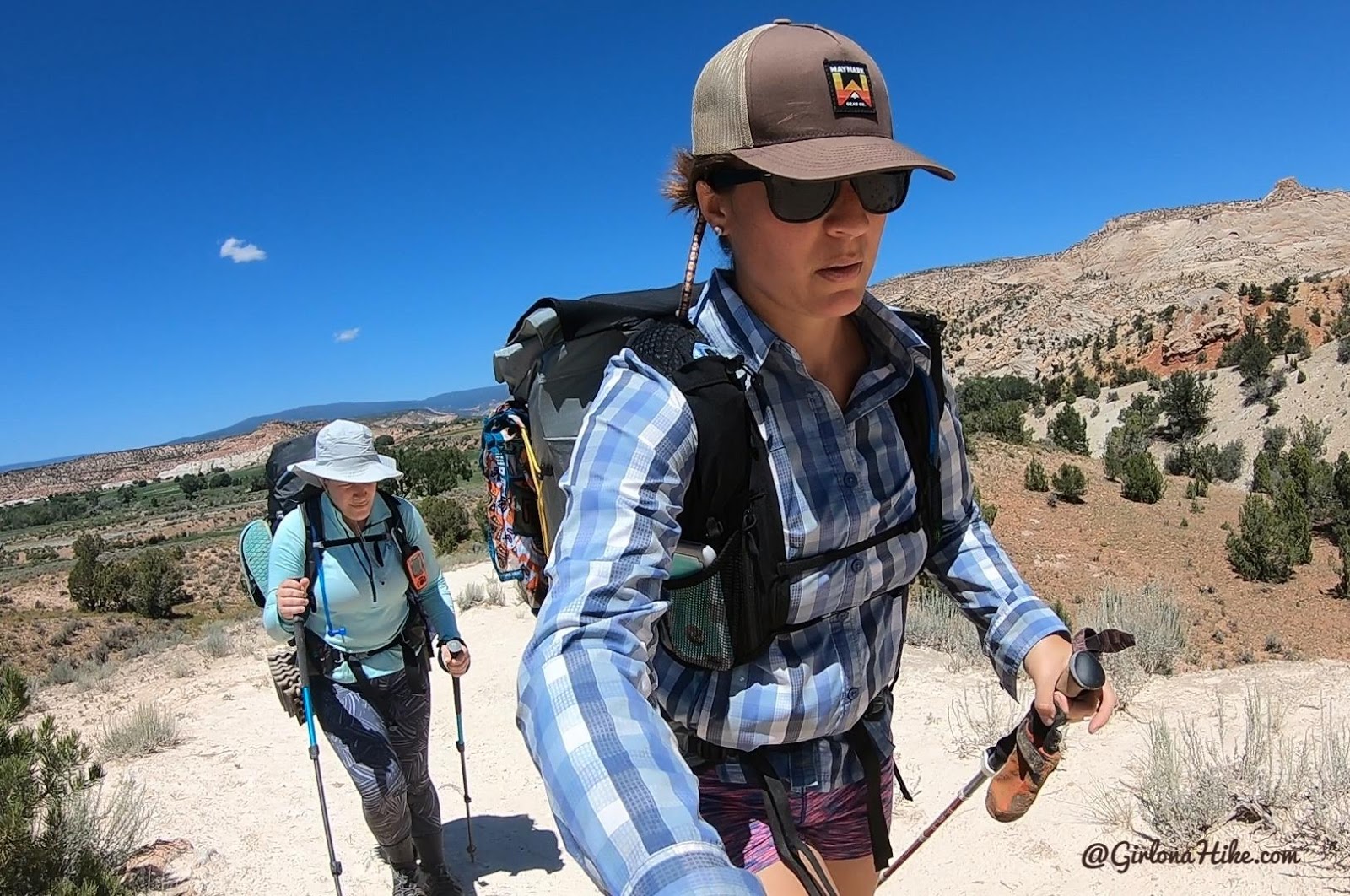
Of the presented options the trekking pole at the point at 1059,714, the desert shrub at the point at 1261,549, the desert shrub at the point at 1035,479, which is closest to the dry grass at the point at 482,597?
the trekking pole at the point at 1059,714

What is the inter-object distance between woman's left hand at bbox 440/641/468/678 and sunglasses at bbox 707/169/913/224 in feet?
10.5

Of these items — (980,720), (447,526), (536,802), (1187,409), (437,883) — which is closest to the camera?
(437,883)

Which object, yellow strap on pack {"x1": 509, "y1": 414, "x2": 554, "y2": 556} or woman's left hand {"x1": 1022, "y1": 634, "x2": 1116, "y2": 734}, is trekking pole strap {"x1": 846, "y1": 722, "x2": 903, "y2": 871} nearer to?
woman's left hand {"x1": 1022, "y1": 634, "x2": 1116, "y2": 734}

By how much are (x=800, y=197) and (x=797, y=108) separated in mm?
126

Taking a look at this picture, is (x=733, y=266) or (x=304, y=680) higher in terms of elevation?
(x=733, y=266)

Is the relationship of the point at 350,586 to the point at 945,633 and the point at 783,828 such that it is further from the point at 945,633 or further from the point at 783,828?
the point at 945,633

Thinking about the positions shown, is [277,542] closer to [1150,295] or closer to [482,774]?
[482,774]

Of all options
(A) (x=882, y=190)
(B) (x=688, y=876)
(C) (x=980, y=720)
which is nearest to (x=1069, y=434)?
(C) (x=980, y=720)

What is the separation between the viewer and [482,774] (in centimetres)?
605

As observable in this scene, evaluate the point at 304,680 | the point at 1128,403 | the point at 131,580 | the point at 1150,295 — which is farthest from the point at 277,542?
the point at 1150,295

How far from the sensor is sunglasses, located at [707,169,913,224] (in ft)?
4.12

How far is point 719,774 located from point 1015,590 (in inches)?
28.7

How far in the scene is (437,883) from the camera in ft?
13.6

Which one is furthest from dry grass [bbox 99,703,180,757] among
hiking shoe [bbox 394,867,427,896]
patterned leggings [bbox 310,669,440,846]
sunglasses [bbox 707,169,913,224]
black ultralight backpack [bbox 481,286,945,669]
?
sunglasses [bbox 707,169,913,224]
